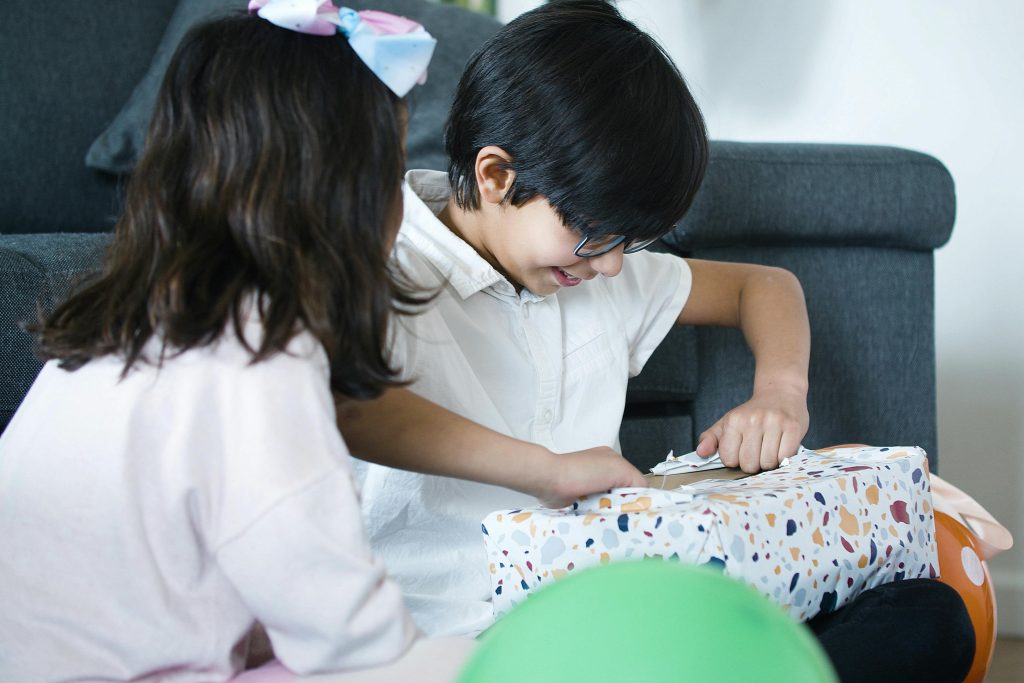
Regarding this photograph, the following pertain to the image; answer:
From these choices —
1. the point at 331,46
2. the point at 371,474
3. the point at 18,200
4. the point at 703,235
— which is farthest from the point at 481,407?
the point at 18,200

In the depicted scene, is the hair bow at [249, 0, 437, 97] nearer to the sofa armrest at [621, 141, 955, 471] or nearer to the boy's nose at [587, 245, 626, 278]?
the boy's nose at [587, 245, 626, 278]

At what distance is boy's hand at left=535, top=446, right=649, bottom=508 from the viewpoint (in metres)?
0.79

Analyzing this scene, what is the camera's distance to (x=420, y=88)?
5.14 feet

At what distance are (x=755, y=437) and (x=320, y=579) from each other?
0.51m

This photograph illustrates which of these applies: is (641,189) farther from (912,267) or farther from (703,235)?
(912,267)

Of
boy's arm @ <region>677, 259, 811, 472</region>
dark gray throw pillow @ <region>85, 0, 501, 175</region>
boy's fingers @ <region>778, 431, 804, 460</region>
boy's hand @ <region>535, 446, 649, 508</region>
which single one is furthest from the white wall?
boy's hand @ <region>535, 446, 649, 508</region>

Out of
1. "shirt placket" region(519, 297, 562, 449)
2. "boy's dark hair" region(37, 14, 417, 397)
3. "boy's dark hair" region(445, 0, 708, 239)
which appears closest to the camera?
"boy's dark hair" region(37, 14, 417, 397)

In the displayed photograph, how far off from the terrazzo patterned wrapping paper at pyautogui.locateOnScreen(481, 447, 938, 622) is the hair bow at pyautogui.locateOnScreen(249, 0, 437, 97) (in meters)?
0.32

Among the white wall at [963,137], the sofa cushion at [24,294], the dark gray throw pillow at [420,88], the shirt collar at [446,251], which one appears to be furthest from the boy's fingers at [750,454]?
the white wall at [963,137]

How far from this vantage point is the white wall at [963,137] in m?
1.61

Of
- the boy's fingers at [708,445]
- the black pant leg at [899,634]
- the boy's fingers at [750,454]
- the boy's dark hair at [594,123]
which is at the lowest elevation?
the black pant leg at [899,634]

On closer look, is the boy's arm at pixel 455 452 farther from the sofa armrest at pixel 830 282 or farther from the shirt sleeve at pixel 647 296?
the sofa armrest at pixel 830 282

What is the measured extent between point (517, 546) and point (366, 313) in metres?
0.22

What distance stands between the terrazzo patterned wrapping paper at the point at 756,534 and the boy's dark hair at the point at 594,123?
0.25 meters
